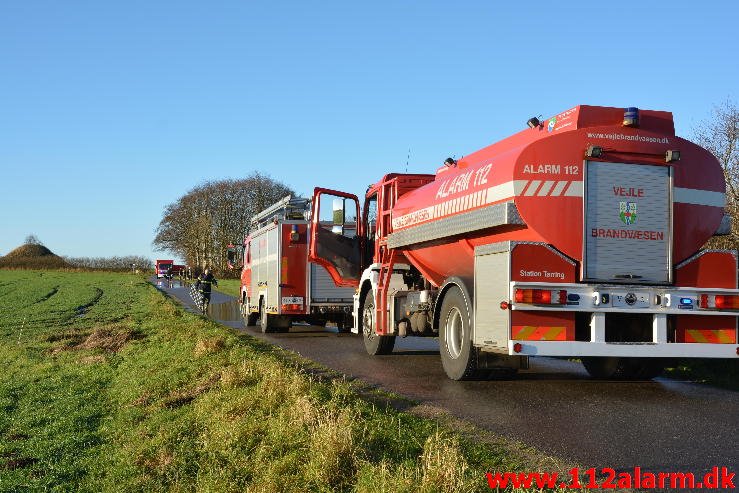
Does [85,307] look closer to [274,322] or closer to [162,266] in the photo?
[274,322]

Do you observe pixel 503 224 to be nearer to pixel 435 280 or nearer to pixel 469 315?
pixel 469 315

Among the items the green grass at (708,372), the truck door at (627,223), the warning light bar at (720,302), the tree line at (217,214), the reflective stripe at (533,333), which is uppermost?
the tree line at (217,214)

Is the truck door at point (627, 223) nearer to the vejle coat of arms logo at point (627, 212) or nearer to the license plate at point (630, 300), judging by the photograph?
the vejle coat of arms logo at point (627, 212)

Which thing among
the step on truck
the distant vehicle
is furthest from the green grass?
the distant vehicle

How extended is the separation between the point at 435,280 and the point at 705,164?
441 centimetres

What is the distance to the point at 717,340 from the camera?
9.52 metres

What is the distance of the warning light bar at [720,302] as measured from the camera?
31.2 feet

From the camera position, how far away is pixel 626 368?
10773mm

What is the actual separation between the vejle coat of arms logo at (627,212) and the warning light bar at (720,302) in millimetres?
1265

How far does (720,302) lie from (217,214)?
249 ft

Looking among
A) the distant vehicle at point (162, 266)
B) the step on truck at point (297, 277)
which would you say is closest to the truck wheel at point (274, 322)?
the step on truck at point (297, 277)

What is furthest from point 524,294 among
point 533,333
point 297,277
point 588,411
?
point 297,277

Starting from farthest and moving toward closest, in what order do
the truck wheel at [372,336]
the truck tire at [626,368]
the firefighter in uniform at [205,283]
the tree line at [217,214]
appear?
the tree line at [217,214] → the firefighter in uniform at [205,283] → the truck wheel at [372,336] → the truck tire at [626,368]

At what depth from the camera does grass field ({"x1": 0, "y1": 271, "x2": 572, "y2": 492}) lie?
5.81m
